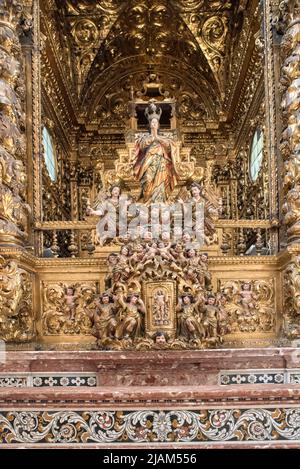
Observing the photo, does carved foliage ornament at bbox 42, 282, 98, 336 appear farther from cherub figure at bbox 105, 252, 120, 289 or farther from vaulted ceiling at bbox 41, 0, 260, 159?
vaulted ceiling at bbox 41, 0, 260, 159

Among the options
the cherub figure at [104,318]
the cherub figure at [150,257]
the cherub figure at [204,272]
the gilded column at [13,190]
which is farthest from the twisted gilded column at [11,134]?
the cherub figure at [204,272]

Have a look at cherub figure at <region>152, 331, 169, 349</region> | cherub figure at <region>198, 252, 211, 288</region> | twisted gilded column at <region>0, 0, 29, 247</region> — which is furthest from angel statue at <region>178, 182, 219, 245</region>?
twisted gilded column at <region>0, 0, 29, 247</region>

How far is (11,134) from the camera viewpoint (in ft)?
23.5

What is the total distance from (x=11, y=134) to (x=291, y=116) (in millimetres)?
2911

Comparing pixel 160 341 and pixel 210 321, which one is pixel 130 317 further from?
pixel 210 321

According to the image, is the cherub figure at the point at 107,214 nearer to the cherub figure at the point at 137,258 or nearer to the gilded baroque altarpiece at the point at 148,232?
the gilded baroque altarpiece at the point at 148,232

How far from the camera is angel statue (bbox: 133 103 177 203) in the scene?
7.62 m

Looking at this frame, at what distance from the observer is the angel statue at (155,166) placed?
7617 mm

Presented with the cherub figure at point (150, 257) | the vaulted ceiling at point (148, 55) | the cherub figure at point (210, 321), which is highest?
the vaulted ceiling at point (148, 55)

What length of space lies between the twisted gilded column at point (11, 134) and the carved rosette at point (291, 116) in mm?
2741

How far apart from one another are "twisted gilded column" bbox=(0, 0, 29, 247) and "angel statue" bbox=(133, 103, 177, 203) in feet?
4.18
